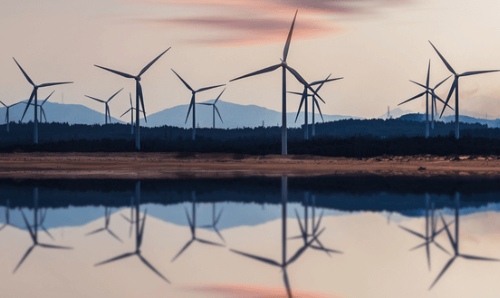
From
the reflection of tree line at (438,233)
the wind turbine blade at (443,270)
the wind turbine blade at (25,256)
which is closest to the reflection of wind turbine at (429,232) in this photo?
the reflection of tree line at (438,233)

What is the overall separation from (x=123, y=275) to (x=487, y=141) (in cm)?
7685

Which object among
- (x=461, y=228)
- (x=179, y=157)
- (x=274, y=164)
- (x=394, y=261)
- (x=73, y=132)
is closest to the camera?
(x=394, y=261)

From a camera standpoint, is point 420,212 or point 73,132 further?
point 73,132

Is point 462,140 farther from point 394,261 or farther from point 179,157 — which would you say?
point 394,261

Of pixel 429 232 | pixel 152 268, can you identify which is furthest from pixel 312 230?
pixel 152 268

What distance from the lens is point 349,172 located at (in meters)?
57.2

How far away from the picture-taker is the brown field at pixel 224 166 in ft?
183

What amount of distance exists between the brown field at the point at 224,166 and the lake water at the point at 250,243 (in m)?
15.8

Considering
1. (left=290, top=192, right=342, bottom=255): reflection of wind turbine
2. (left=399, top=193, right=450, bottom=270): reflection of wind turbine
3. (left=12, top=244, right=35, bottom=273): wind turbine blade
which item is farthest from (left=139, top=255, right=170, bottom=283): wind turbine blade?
(left=399, top=193, right=450, bottom=270): reflection of wind turbine

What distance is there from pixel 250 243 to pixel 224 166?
147ft

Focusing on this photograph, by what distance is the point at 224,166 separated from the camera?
222ft

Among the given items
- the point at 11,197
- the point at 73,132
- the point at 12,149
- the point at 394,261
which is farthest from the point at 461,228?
the point at 73,132

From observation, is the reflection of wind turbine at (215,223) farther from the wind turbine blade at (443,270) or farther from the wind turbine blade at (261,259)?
the wind turbine blade at (443,270)

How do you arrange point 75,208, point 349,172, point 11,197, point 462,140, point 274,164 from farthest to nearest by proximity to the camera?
point 462,140
point 274,164
point 349,172
point 11,197
point 75,208
